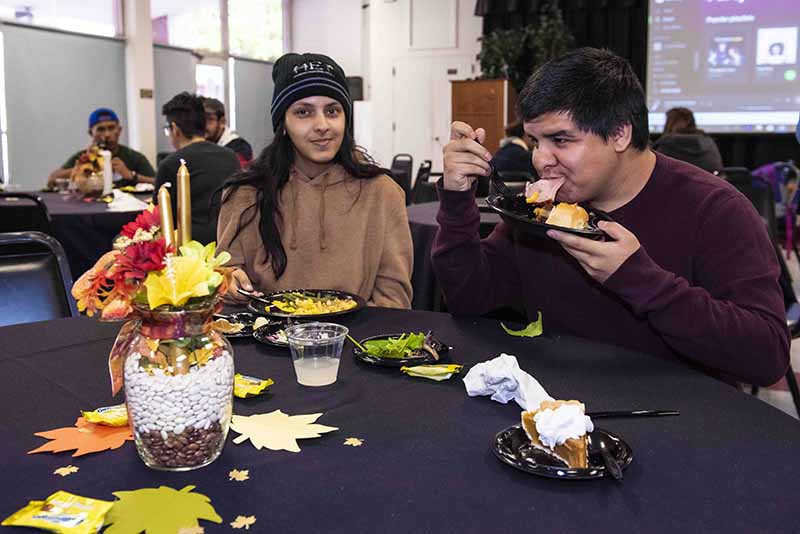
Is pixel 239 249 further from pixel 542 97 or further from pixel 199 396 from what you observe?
pixel 199 396

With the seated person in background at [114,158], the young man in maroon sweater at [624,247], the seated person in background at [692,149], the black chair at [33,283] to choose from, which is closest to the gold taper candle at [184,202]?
the young man in maroon sweater at [624,247]

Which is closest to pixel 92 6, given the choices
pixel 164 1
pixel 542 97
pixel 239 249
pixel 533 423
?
pixel 164 1

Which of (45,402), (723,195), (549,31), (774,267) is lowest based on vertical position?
(45,402)

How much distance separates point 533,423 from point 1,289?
4.40 ft

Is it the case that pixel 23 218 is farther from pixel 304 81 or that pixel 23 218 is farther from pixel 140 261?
pixel 140 261

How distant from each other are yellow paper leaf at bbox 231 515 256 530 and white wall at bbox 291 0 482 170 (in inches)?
413

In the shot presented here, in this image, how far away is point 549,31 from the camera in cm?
935

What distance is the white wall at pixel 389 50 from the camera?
429 inches

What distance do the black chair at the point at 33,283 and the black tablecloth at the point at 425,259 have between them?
131 centimetres

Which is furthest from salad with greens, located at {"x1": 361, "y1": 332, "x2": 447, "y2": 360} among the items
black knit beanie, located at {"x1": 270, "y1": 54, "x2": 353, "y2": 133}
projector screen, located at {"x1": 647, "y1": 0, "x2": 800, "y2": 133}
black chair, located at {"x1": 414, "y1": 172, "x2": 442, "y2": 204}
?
Answer: projector screen, located at {"x1": 647, "y1": 0, "x2": 800, "y2": 133}

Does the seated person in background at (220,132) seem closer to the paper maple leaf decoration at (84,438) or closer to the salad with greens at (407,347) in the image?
the salad with greens at (407,347)

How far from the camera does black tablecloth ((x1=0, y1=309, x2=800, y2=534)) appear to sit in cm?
77

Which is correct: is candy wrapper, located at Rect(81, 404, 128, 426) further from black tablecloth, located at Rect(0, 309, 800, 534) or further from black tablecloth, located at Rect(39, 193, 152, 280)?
black tablecloth, located at Rect(39, 193, 152, 280)

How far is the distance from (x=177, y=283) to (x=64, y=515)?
10.1 inches
